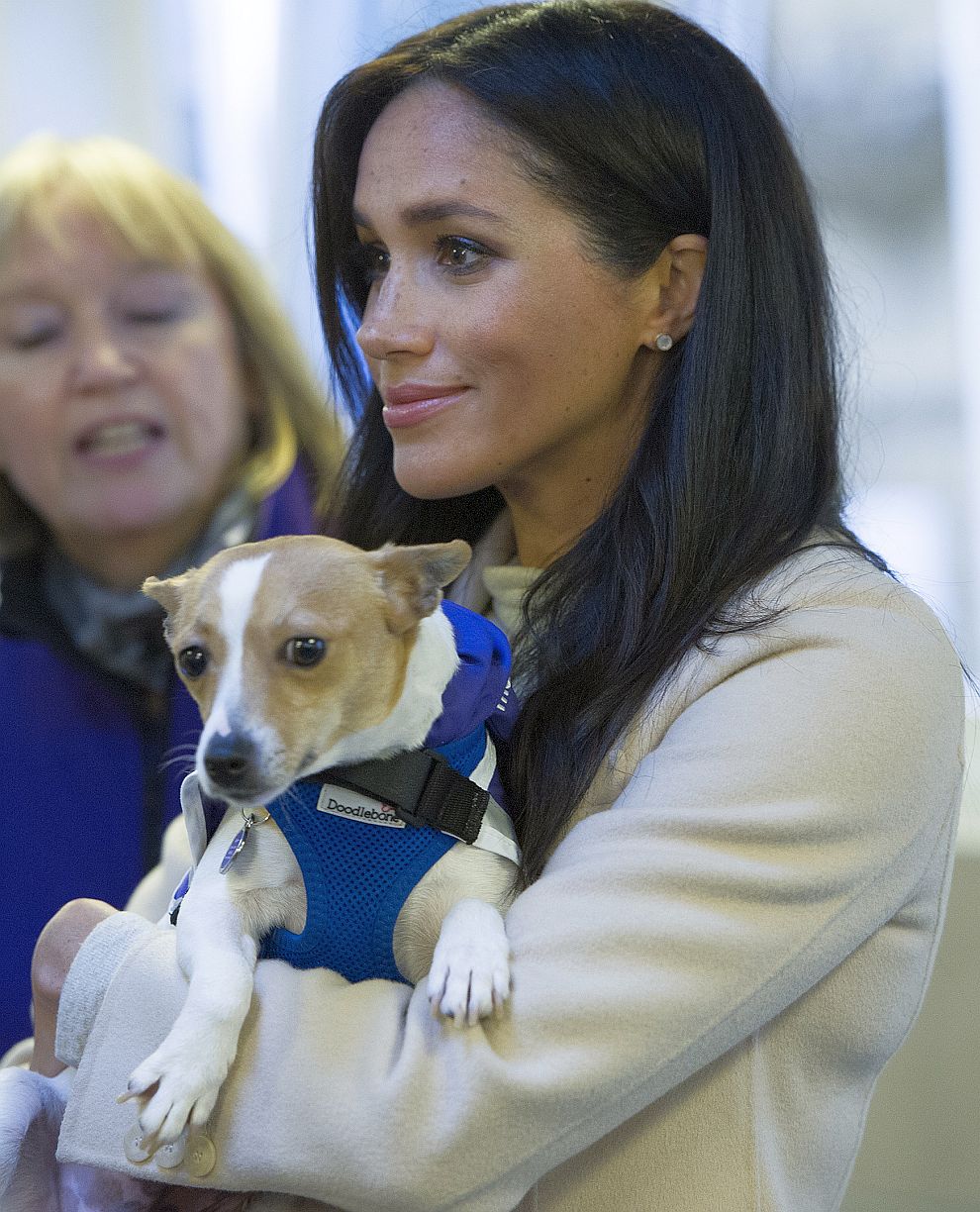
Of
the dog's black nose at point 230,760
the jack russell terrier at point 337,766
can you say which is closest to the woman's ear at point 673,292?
the jack russell terrier at point 337,766

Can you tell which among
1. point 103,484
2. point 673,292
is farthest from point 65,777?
point 673,292

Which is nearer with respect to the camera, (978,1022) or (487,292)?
(487,292)

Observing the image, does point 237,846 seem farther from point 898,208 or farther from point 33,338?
point 898,208

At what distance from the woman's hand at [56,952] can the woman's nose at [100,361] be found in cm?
110

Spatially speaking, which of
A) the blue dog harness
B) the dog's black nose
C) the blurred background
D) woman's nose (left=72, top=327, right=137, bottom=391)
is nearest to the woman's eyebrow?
the blue dog harness

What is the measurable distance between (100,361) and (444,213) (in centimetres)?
97

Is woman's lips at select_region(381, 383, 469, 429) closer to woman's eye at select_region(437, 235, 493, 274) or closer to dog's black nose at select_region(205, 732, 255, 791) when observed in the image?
woman's eye at select_region(437, 235, 493, 274)

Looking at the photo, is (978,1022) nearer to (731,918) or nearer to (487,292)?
(731,918)

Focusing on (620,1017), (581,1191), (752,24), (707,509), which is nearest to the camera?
(620,1017)

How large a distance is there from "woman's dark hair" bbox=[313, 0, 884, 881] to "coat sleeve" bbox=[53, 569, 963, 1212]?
160mm

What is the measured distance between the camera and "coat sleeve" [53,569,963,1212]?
88cm

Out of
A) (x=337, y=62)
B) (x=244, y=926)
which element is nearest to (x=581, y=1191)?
(x=244, y=926)

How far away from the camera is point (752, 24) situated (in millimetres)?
2680

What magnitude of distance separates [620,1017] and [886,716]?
1.03 ft
